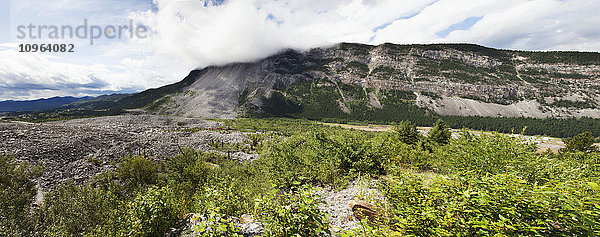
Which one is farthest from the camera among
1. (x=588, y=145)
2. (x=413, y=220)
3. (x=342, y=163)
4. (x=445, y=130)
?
(x=588, y=145)

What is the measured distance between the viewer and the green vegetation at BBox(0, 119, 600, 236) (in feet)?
12.1

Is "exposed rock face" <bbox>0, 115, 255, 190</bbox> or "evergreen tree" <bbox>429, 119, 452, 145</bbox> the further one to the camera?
"evergreen tree" <bbox>429, 119, 452, 145</bbox>

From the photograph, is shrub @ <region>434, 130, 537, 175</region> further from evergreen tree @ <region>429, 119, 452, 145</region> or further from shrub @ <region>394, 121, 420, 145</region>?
evergreen tree @ <region>429, 119, 452, 145</region>

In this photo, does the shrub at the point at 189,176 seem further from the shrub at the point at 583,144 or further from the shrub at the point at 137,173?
the shrub at the point at 583,144

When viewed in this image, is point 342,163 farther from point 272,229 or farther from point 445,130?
point 445,130

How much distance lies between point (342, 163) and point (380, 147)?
354 cm

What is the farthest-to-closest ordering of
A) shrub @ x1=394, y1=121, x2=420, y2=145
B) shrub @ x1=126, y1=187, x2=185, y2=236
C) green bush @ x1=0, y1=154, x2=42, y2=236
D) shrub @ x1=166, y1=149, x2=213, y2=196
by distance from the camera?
shrub @ x1=394, y1=121, x2=420, y2=145
shrub @ x1=166, y1=149, x2=213, y2=196
green bush @ x1=0, y1=154, x2=42, y2=236
shrub @ x1=126, y1=187, x2=185, y2=236

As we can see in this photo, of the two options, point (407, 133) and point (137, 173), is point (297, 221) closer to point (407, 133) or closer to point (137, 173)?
point (137, 173)

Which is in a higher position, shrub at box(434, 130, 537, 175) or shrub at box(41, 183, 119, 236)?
shrub at box(434, 130, 537, 175)

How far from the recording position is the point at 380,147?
15.7 m

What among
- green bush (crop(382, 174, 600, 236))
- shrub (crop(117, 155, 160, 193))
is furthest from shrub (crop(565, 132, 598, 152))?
shrub (crop(117, 155, 160, 193))

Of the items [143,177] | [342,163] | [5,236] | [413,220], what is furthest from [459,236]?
[143,177]

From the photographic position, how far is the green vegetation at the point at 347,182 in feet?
12.1

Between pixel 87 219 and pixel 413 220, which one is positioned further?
pixel 87 219
